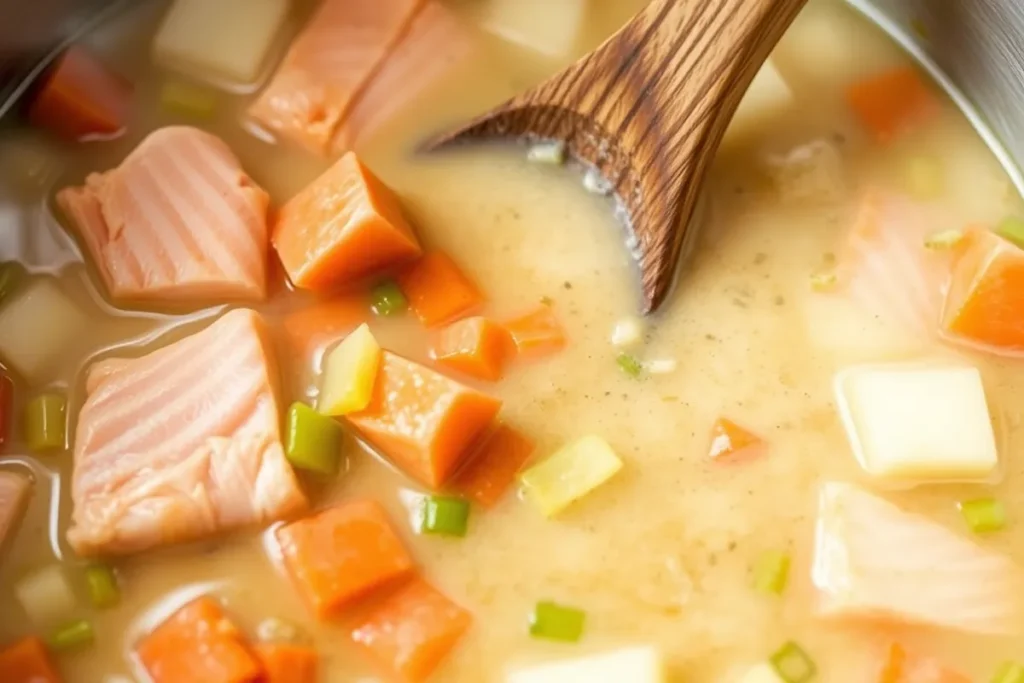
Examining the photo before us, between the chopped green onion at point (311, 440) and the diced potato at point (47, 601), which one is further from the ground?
the chopped green onion at point (311, 440)

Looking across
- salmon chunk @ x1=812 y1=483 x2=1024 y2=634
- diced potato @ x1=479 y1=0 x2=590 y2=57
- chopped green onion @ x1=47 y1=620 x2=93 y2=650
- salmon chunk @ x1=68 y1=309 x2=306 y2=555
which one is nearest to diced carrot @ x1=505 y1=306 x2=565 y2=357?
salmon chunk @ x1=68 y1=309 x2=306 y2=555

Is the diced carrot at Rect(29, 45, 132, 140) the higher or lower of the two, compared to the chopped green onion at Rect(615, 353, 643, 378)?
lower

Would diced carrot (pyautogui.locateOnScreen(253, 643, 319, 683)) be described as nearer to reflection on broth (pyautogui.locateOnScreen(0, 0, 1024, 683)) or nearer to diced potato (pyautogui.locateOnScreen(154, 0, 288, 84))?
reflection on broth (pyautogui.locateOnScreen(0, 0, 1024, 683))

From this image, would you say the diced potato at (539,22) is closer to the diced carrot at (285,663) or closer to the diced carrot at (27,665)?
the diced carrot at (285,663)

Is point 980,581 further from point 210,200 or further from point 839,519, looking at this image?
point 210,200

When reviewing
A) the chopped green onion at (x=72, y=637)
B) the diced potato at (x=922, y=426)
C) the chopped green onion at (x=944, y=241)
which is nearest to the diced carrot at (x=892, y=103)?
the chopped green onion at (x=944, y=241)

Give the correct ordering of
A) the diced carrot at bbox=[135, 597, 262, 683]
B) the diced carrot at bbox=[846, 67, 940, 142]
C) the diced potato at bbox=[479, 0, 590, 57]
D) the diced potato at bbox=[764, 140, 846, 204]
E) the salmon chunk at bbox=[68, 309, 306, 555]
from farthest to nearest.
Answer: the diced potato at bbox=[479, 0, 590, 57] → the diced carrot at bbox=[846, 67, 940, 142] → the diced potato at bbox=[764, 140, 846, 204] → the salmon chunk at bbox=[68, 309, 306, 555] → the diced carrot at bbox=[135, 597, 262, 683]
